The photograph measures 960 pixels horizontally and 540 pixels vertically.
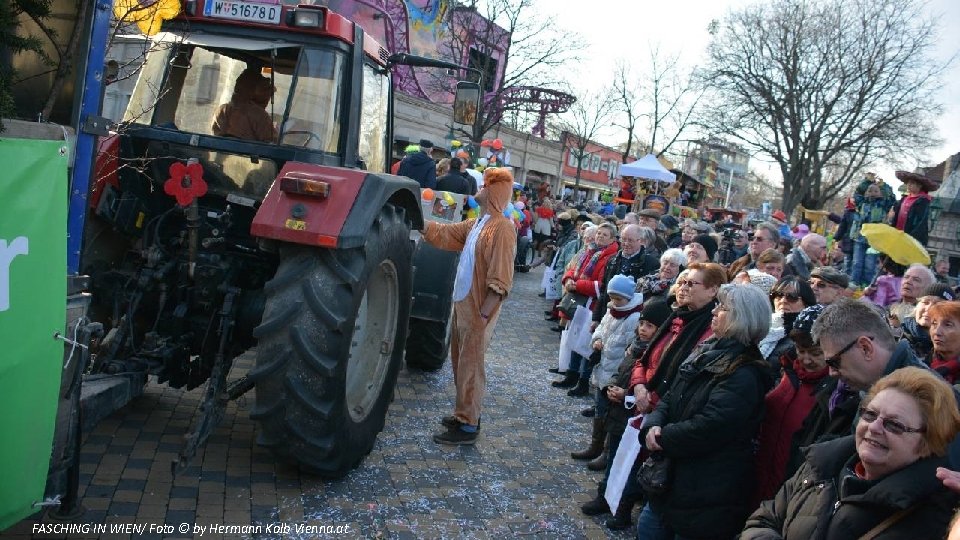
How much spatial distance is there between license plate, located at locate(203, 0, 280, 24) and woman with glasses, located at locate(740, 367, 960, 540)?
11.3ft

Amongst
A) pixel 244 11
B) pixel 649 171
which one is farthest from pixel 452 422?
pixel 649 171

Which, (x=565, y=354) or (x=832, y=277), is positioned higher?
(x=832, y=277)

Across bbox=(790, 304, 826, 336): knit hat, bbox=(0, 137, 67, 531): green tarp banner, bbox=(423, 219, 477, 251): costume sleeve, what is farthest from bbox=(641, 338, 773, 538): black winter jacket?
bbox=(423, 219, 477, 251): costume sleeve

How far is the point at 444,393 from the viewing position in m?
5.87

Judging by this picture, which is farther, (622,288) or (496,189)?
(622,288)

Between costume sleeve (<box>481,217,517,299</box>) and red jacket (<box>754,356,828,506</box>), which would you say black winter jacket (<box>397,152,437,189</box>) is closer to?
costume sleeve (<box>481,217,517,299</box>)

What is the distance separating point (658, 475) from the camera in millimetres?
3109

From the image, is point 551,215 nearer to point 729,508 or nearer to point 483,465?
point 483,465

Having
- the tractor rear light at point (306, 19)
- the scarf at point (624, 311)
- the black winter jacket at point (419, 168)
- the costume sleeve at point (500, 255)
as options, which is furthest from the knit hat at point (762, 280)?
the black winter jacket at point (419, 168)

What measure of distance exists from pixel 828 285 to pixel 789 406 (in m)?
1.69

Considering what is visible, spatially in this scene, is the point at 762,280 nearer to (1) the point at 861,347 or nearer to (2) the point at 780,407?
(2) the point at 780,407

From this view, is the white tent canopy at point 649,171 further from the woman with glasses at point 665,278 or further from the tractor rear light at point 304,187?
the tractor rear light at point 304,187

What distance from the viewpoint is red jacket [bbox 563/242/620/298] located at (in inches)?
261

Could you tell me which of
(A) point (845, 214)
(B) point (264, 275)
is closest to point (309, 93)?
(B) point (264, 275)
